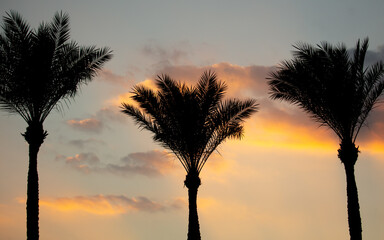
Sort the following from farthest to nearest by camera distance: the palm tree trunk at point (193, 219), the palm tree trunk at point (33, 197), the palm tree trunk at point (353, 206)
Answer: the palm tree trunk at point (193, 219), the palm tree trunk at point (353, 206), the palm tree trunk at point (33, 197)

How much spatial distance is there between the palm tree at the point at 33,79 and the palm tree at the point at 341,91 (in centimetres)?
1043

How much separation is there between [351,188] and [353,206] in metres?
0.78

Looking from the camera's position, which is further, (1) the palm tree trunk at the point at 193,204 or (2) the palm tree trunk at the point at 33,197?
Result: (1) the palm tree trunk at the point at 193,204

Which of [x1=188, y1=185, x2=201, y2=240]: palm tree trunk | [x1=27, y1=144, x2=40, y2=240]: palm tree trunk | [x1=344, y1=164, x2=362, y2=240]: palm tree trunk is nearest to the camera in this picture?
[x1=27, y1=144, x2=40, y2=240]: palm tree trunk

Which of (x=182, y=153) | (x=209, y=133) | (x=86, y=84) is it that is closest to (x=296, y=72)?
(x=209, y=133)

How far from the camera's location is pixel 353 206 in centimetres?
2205

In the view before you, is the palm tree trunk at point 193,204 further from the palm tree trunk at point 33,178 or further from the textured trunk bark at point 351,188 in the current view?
the palm tree trunk at point 33,178

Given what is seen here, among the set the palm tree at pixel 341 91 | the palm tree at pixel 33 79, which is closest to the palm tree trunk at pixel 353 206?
the palm tree at pixel 341 91

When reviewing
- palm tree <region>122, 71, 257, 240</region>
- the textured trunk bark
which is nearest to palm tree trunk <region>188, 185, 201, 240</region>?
palm tree <region>122, 71, 257, 240</region>

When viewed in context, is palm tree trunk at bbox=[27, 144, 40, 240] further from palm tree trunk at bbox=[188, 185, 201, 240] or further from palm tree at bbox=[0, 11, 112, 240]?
palm tree trunk at bbox=[188, 185, 201, 240]

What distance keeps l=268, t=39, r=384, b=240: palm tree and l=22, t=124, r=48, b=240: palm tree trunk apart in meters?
11.4

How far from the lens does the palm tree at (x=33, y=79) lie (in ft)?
72.0

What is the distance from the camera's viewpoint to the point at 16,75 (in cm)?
2206

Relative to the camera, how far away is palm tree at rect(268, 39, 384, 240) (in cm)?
2220
